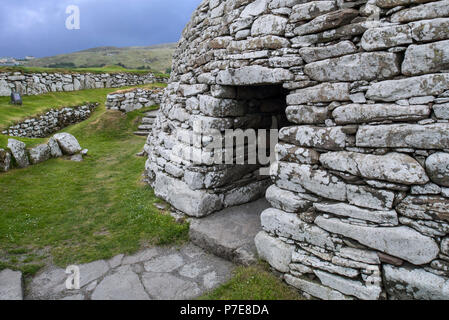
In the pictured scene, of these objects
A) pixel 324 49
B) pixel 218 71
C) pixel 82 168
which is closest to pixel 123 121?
pixel 82 168

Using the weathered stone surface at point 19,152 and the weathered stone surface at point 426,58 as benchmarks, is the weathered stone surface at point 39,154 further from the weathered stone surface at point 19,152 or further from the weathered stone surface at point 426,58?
the weathered stone surface at point 426,58

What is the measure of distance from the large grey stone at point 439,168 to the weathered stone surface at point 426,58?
76 cm

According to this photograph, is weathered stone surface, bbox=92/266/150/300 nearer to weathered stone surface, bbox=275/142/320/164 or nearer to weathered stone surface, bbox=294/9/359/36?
weathered stone surface, bbox=275/142/320/164

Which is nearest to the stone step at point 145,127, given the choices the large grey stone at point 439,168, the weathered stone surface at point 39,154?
the weathered stone surface at point 39,154

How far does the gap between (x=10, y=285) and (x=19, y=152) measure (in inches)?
234

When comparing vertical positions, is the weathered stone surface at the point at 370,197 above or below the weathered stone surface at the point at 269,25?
below

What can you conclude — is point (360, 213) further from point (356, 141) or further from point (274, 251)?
point (274, 251)

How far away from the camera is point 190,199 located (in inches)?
200

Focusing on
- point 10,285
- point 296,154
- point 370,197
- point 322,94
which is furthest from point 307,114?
point 10,285

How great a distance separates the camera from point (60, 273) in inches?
162

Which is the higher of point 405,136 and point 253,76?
point 253,76

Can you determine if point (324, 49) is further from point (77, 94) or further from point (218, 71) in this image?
point (77, 94)

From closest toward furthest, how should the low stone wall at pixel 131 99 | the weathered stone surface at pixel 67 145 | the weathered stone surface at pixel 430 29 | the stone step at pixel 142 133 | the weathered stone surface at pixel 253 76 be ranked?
the weathered stone surface at pixel 430 29 → the weathered stone surface at pixel 253 76 → the weathered stone surface at pixel 67 145 → the stone step at pixel 142 133 → the low stone wall at pixel 131 99

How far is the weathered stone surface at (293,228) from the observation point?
3.28m
